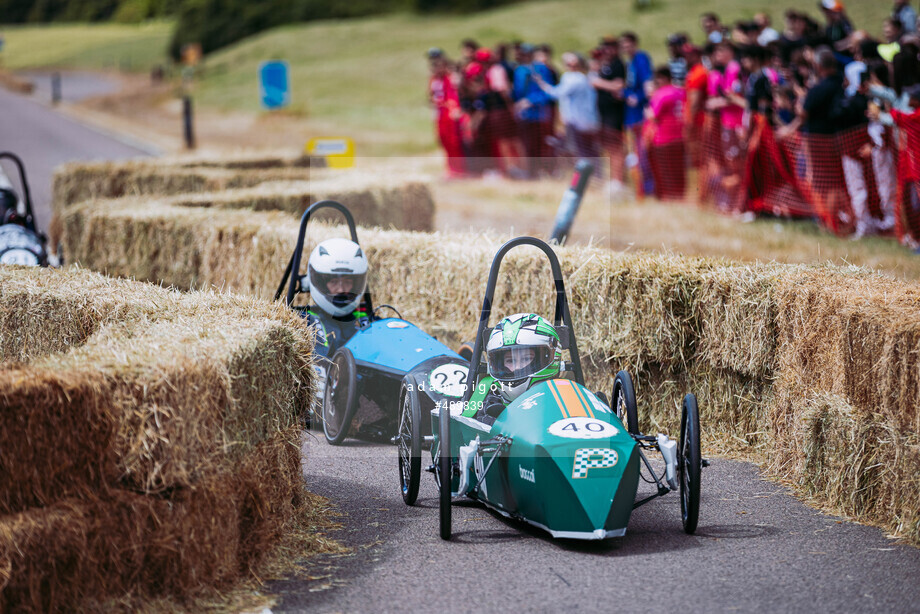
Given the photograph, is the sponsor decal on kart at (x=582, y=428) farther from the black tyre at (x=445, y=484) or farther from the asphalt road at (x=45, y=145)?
the asphalt road at (x=45, y=145)

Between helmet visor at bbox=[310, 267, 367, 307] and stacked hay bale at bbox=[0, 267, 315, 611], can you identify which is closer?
stacked hay bale at bbox=[0, 267, 315, 611]

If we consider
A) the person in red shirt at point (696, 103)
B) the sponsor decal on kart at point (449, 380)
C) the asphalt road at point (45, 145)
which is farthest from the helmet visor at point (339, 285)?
the asphalt road at point (45, 145)

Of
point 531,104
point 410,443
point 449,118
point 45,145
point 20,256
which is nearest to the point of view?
point 410,443

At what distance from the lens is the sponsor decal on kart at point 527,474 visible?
17.4ft

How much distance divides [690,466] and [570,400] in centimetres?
70

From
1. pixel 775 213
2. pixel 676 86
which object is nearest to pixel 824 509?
pixel 775 213

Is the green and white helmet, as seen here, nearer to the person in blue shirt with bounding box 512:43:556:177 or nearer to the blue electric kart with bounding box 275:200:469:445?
the blue electric kart with bounding box 275:200:469:445

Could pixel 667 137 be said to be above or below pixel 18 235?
above

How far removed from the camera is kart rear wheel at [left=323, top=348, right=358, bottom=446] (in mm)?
7430

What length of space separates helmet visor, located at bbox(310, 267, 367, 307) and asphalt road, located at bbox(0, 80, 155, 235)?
11692mm

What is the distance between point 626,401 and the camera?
598cm

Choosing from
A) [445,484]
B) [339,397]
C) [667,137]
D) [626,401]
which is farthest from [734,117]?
[445,484]

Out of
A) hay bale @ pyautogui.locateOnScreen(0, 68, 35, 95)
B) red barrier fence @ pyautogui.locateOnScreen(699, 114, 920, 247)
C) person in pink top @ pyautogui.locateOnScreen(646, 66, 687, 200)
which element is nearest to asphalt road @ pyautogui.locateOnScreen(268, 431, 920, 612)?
red barrier fence @ pyautogui.locateOnScreen(699, 114, 920, 247)

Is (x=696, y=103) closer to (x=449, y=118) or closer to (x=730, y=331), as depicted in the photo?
(x=449, y=118)
